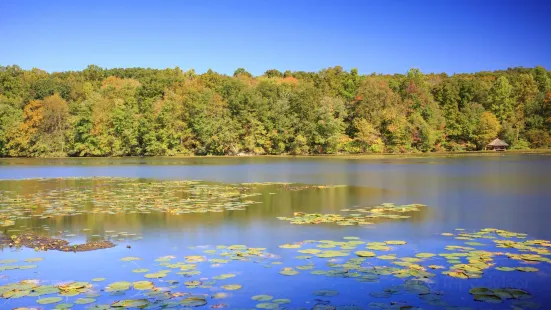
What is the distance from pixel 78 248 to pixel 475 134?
56891 mm

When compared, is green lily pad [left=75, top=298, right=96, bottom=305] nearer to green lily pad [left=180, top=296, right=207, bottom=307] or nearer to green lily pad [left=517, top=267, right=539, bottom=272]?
green lily pad [left=180, top=296, right=207, bottom=307]

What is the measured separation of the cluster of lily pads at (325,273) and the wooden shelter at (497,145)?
5307 centimetres

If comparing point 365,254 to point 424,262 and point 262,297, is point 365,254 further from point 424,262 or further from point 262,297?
point 262,297

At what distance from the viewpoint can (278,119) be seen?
56312 mm

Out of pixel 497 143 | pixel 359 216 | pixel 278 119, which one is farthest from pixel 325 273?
pixel 497 143

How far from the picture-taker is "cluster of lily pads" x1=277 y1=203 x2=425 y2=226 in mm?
11008

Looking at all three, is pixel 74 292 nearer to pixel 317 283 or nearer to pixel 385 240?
pixel 317 283

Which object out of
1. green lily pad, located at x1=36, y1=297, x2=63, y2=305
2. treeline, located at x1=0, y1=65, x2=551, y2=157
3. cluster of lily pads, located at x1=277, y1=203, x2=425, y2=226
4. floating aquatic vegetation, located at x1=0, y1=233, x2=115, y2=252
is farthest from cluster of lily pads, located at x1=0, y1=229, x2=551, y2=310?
treeline, located at x1=0, y1=65, x2=551, y2=157

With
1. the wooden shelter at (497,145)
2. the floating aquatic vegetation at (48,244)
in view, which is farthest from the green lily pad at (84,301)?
the wooden shelter at (497,145)

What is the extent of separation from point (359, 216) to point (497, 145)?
52.0m

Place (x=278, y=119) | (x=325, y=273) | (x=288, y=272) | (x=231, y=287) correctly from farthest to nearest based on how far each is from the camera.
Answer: (x=278, y=119), (x=288, y=272), (x=325, y=273), (x=231, y=287)

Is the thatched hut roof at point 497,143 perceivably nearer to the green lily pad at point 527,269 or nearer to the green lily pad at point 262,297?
the green lily pad at point 527,269

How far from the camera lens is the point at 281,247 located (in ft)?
27.9

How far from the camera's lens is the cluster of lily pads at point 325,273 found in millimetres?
5727
